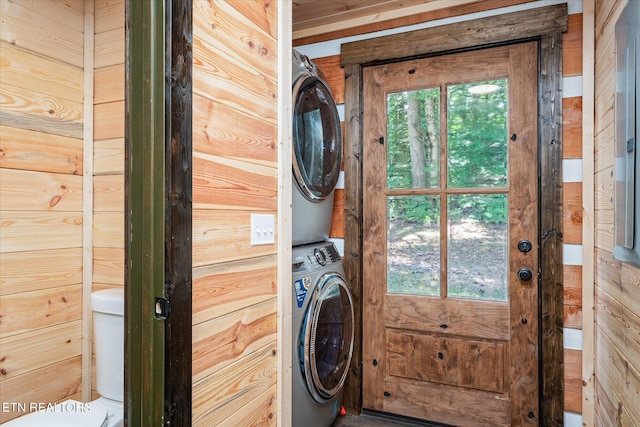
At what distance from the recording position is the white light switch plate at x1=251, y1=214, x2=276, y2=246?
129 cm

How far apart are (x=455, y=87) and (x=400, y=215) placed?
2.56 ft

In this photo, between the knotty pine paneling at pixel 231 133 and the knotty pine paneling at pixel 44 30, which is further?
the knotty pine paneling at pixel 44 30

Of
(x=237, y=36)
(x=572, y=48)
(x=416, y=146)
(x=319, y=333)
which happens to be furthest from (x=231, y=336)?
(x=572, y=48)

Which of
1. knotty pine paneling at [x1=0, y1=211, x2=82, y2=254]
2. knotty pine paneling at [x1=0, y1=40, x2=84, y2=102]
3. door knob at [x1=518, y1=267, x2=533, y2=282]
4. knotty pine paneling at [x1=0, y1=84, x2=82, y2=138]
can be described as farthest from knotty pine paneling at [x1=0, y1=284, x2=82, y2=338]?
door knob at [x1=518, y1=267, x2=533, y2=282]

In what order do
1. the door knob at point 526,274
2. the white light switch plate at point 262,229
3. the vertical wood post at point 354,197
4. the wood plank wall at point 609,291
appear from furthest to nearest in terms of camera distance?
1. the vertical wood post at point 354,197
2. the door knob at point 526,274
3. the white light switch plate at point 262,229
4. the wood plank wall at point 609,291

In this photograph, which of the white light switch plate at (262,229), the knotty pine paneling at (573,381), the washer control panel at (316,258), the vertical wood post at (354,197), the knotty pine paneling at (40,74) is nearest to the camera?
the white light switch plate at (262,229)

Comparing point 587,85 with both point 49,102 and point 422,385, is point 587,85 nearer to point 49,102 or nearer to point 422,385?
point 422,385

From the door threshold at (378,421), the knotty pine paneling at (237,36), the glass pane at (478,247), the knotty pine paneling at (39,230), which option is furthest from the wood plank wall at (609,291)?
the knotty pine paneling at (39,230)

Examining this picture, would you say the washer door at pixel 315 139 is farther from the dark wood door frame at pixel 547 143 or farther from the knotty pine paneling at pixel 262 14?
the dark wood door frame at pixel 547 143

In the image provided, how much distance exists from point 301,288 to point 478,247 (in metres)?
1.04

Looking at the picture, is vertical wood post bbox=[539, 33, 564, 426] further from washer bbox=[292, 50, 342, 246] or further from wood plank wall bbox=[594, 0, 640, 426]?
washer bbox=[292, 50, 342, 246]

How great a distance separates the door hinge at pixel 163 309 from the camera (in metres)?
0.94

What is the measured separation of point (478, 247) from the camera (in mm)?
2021

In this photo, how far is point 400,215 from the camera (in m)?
2.20
